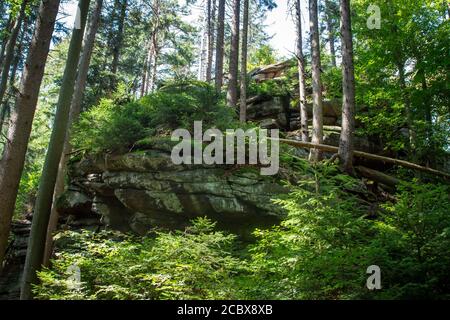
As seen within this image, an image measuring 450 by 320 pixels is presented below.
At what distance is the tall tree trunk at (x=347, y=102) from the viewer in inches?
429

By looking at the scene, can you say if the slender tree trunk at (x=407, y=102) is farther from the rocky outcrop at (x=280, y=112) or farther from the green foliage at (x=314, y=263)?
the green foliage at (x=314, y=263)

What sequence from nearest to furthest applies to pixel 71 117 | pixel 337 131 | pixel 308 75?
1. pixel 71 117
2. pixel 337 131
3. pixel 308 75

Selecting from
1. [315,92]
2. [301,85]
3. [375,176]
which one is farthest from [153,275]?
[301,85]

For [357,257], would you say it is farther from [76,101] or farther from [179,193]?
[76,101]

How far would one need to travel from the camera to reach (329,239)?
5.57 metres

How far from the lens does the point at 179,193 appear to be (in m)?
9.36

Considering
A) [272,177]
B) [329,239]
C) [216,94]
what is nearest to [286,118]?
[216,94]

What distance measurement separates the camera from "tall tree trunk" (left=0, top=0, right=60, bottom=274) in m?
6.86

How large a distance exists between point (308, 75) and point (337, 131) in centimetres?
572

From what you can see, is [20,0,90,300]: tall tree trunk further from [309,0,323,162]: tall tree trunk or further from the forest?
[309,0,323,162]: tall tree trunk

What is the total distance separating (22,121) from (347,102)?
8.88 meters

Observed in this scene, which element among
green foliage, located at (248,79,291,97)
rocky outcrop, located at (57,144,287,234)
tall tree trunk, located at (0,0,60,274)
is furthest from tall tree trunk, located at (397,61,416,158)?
tall tree trunk, located at (0,0,60,274)

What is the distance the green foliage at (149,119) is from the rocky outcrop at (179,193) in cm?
64

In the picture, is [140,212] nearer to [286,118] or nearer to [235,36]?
[286,118]
